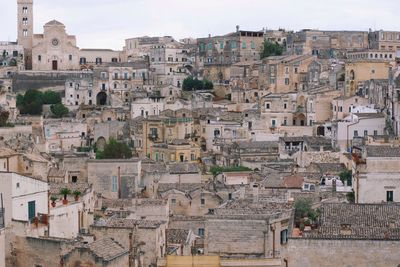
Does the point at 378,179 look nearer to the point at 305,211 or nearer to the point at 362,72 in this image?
the point at 305,211

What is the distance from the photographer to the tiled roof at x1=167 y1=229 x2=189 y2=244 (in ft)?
88.0

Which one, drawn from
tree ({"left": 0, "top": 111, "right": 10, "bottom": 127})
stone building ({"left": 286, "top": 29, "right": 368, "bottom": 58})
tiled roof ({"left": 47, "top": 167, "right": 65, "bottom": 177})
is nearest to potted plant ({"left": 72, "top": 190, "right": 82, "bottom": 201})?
tiled roof ({"left": 47, "top": 167, "right": 65, "bottom": 177})

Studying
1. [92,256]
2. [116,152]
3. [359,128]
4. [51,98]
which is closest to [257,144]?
[359,128]

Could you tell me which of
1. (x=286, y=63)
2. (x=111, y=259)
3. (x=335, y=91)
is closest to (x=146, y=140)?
(x=335, y=91)

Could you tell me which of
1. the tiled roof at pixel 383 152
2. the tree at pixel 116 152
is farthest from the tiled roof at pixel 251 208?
the tree at pixel 116 152

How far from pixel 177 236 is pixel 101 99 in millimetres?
49940

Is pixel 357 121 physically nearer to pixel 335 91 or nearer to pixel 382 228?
pixel 335 91

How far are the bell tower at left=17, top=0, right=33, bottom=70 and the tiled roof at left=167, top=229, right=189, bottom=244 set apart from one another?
6671 cm

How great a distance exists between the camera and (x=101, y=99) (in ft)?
250

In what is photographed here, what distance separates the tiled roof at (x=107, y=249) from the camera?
2170 centimetres

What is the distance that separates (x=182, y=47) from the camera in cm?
9038

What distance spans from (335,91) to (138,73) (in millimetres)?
24279

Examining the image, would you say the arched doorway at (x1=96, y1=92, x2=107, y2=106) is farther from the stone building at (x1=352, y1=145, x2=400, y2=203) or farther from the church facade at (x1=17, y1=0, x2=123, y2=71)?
the stone building at (x1=352, y1=145, x2=400, y2=203)

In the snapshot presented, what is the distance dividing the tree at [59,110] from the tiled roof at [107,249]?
155 ft
